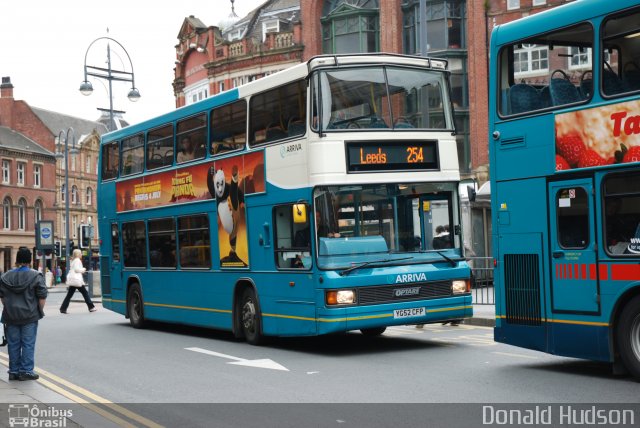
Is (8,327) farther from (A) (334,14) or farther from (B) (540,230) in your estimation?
(A) (334,14)

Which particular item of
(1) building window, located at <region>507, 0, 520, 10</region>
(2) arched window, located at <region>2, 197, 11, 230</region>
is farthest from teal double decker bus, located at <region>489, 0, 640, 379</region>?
(2) arched window, located at <region>2, 197, 11, 230</region>

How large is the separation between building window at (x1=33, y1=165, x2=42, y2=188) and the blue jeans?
77.6 metres

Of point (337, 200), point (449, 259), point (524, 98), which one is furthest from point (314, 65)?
point (524, 98)

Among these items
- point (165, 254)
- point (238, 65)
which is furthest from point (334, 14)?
point (165, 254)

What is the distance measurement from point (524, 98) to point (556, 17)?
1013mm

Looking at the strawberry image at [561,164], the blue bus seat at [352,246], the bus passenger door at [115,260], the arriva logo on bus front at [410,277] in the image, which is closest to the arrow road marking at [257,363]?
the blue bus seat at [352,246]

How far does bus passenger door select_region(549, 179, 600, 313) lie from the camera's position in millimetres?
10289

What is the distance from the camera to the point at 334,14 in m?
51.0

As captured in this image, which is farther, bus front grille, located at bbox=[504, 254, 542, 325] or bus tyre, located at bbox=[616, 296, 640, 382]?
bus front grille, located at bbox=[504, 254, 542, 325]

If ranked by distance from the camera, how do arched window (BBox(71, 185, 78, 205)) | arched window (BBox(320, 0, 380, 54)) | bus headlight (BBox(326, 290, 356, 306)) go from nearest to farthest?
1. bus headlight (BBox(326, 290, 356, 306))
2. arched window (BBox(320, 0, 380, 54))
3. arched window (BBox(71, 185, 78, 205))

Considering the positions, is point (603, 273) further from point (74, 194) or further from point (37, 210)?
point (74, 194)

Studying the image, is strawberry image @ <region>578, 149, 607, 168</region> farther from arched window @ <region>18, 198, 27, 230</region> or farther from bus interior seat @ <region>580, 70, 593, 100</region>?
arched window @ <region>18, 198, 27, 230</region>

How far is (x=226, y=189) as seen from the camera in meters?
16.1

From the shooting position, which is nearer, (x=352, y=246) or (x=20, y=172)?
(x=352, y=246)
